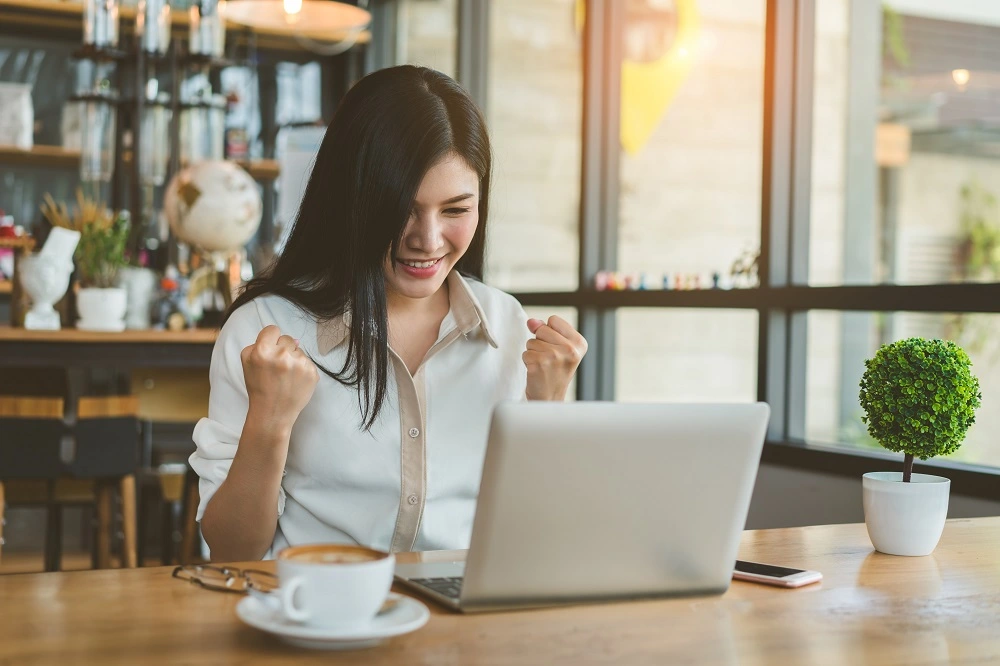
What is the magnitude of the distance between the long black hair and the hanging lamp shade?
7.71 feet

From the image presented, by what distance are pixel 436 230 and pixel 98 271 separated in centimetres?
251

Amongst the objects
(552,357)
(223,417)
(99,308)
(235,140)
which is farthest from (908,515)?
(235,140)

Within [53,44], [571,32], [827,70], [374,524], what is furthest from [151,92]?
[374,524]

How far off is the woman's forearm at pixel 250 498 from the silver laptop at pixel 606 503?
13.7 inches

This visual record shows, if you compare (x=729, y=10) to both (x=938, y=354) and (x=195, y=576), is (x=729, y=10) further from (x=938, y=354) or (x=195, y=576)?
(x=195, y=576)

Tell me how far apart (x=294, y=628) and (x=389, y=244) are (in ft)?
2.49

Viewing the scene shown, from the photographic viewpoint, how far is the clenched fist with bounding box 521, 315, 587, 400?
1462 millimetres

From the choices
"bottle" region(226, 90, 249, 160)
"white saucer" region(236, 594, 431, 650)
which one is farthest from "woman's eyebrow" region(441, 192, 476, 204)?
"bottle" region(226, 90, 249, 160)

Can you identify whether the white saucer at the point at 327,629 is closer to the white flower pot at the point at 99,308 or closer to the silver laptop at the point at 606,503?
the silver laptop at the point at 606,503

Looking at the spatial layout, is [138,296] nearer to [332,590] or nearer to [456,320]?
[456,320]

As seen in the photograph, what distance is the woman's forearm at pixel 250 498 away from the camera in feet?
4.44

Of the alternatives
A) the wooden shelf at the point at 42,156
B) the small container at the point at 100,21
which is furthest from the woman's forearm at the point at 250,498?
the wooden shelf at the point at 42,156

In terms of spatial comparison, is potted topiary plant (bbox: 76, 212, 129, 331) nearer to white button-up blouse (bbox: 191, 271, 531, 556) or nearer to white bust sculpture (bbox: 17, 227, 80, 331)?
white bust sculpture (bbox: 17, 227, 80, 331)

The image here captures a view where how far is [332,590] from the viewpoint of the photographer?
34.4 inches
